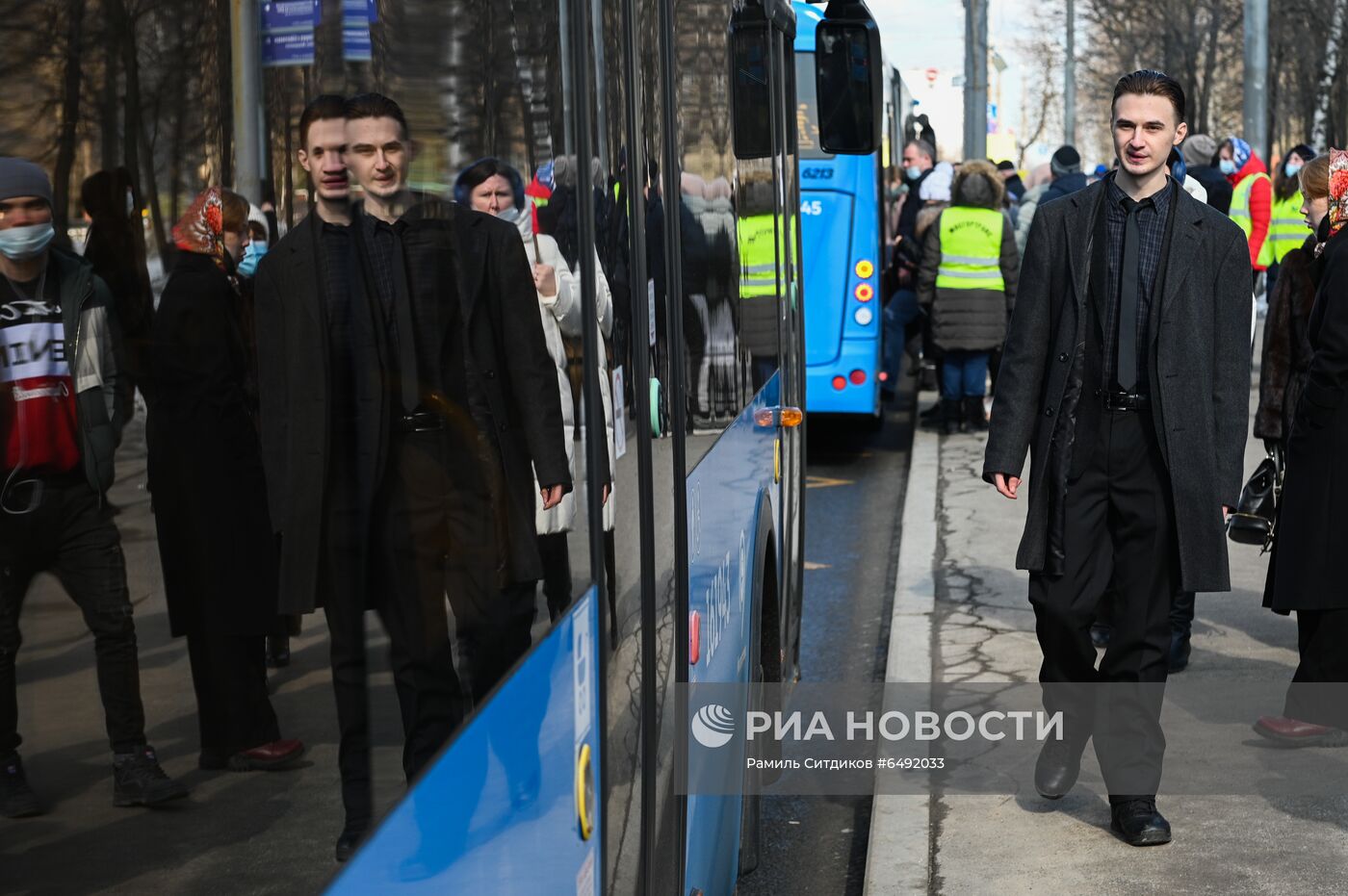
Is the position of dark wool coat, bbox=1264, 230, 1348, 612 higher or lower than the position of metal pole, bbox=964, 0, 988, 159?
lower

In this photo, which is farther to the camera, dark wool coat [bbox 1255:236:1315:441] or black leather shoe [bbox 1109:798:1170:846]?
dark wool coat [bbox 1255:236:1315:441]

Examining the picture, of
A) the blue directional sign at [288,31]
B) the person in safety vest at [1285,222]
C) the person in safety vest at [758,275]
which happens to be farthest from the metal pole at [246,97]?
the person in safety vest at [1285,222]

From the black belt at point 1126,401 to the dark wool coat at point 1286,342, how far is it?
42.2 inches

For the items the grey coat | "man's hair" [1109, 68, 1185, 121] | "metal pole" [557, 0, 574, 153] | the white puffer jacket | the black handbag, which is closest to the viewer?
the white puffer jacket

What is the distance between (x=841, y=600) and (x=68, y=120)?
300 inches

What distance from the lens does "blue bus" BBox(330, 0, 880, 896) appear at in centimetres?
178

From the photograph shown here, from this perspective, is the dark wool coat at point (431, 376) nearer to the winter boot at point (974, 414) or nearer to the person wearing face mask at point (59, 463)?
the person wearing face mask at point (59, 463)

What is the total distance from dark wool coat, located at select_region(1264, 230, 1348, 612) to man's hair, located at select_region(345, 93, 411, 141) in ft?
13.5

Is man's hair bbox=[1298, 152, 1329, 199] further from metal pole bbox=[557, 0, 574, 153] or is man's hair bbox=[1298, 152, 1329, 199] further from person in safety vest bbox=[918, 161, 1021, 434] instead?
person in safety vest bbox=[918, 161, 1021, 434]

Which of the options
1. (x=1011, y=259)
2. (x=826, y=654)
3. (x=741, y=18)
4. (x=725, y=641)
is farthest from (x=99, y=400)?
(x=1011, y=259)

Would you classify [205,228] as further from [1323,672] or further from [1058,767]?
[1323,672]

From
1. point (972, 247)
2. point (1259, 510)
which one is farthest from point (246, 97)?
point (972, 247)

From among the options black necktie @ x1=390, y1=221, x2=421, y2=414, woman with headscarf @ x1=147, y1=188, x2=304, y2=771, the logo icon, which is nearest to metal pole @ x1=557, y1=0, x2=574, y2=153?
black necktie @ x1=390, y1=221, x2=421, y2=414

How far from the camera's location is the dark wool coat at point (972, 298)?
12211 mm
